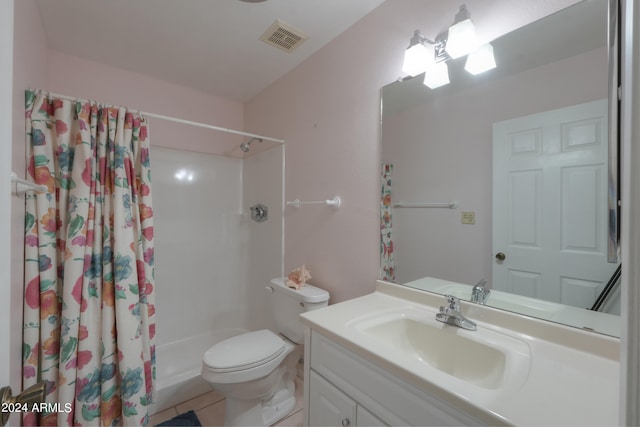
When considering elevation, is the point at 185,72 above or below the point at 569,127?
above

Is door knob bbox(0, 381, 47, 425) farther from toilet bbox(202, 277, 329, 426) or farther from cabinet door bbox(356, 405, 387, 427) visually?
toilet bbox(202, 277, 329, 426)

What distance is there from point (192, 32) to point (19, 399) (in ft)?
5.98

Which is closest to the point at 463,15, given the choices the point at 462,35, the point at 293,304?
the point at 462,35

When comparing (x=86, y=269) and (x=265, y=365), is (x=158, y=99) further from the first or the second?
(x=265, y=365)

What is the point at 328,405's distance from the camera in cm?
97

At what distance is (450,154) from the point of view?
→ 1188 mm

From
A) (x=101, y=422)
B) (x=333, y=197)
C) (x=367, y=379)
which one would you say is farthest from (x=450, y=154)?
(x=101, y=422)

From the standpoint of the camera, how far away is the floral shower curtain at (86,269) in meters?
1.20

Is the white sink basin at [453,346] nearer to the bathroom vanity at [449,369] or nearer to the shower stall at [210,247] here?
the bathroom vanity at [449,369]

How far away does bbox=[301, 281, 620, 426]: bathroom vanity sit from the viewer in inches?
24.0

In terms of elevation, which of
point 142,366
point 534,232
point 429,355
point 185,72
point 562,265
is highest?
point 185,72

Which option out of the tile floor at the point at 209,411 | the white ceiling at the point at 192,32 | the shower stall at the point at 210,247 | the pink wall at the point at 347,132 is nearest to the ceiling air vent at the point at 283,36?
the white ceiling at the point at 192,32

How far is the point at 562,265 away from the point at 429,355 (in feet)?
1.78

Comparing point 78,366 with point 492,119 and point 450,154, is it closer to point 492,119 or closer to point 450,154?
point 450,154
